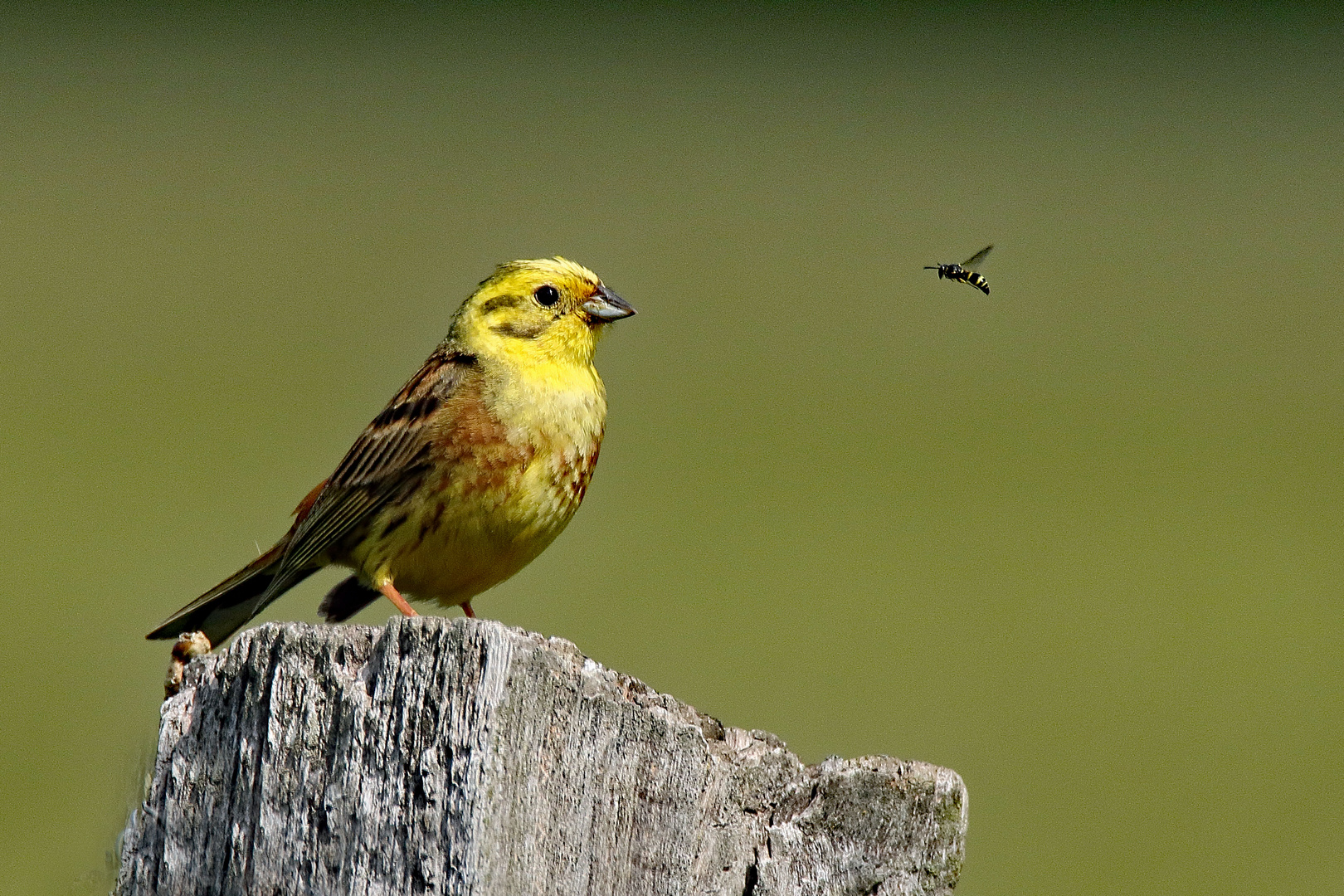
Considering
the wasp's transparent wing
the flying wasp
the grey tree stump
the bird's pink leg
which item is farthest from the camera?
the flying wasp

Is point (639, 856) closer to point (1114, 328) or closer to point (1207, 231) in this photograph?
point (1114, 328)

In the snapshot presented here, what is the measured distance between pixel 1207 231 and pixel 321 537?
532 inches

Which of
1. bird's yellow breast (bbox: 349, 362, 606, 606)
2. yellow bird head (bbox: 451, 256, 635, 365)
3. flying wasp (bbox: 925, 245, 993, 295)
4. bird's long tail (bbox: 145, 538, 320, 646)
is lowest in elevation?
bird's long tail (bbox: 145, 538, 320, 646)

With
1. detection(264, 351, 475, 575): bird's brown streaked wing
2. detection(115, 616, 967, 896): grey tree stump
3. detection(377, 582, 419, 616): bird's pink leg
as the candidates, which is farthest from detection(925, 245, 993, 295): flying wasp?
detection(115, 616, 967, 896): grey tree stump

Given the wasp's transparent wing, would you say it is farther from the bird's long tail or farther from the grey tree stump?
the grey tree stump

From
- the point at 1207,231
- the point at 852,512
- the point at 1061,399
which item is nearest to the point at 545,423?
the point at 852,512

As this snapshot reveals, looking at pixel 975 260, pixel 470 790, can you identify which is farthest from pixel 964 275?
pixel 470 790

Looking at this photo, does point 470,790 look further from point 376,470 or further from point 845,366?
point 845,366

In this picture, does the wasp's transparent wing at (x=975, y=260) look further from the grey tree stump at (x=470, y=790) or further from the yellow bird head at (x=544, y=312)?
the grey tree stump at (x=470, y=790)

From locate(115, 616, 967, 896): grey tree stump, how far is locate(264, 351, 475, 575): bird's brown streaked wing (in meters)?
2.11

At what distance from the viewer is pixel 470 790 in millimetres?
2156

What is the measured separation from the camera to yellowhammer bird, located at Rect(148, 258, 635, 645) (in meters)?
4.48

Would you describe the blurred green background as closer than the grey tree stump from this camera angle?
No

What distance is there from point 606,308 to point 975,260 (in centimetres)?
138
